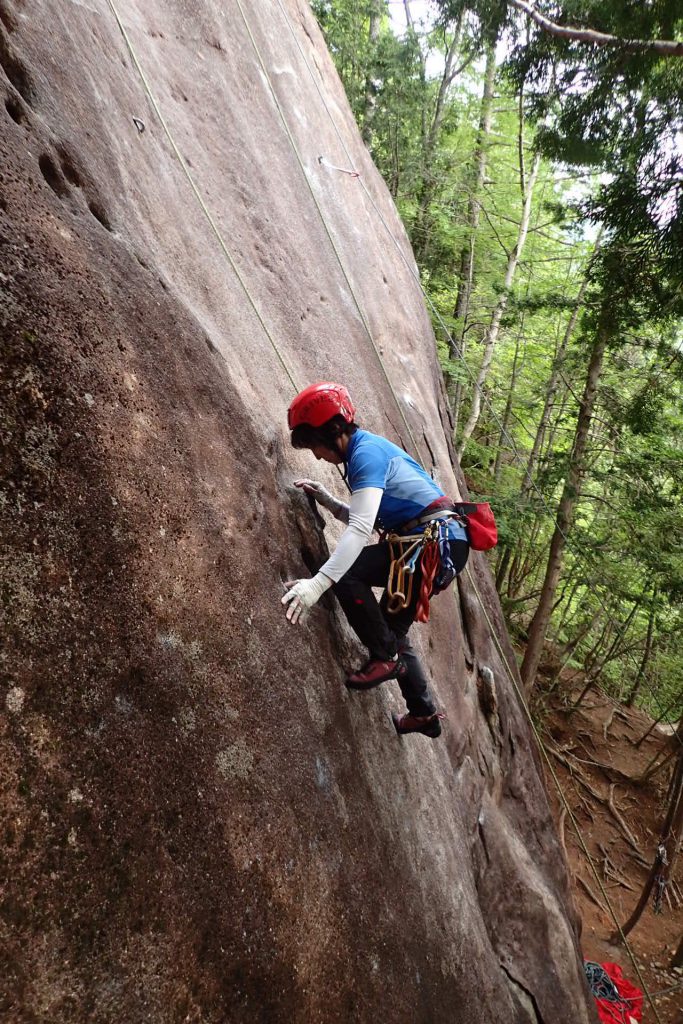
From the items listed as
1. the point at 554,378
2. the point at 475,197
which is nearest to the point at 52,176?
the point at 554,378

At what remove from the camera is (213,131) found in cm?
491

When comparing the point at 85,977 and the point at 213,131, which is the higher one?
the point at 213,131

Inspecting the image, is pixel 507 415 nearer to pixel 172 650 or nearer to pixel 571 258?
pixel 571 258

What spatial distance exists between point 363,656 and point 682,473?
24.9 feet

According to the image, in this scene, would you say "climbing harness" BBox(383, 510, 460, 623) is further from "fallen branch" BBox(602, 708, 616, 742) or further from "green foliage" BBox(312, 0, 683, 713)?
"fallen branch" BBox(602, 708, 616, 742)

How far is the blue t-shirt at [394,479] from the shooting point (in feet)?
10.3

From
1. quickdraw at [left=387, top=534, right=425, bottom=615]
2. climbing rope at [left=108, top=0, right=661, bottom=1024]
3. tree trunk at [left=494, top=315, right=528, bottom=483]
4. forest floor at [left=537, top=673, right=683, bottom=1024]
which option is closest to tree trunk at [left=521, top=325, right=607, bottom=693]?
tree trunk at [left=494, top=315, right=528, bottom=483]

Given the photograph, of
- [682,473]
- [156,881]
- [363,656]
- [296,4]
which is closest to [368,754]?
[363,656]

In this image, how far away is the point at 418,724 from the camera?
147 inches

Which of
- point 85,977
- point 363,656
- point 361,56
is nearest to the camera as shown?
point 85,977

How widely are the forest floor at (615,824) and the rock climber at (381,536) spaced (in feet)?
28.2

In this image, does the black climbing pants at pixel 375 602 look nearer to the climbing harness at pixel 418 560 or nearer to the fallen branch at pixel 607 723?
the climbing harness at pixel 418 560

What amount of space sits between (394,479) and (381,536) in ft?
1.20

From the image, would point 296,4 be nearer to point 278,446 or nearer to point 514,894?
point 278,446
